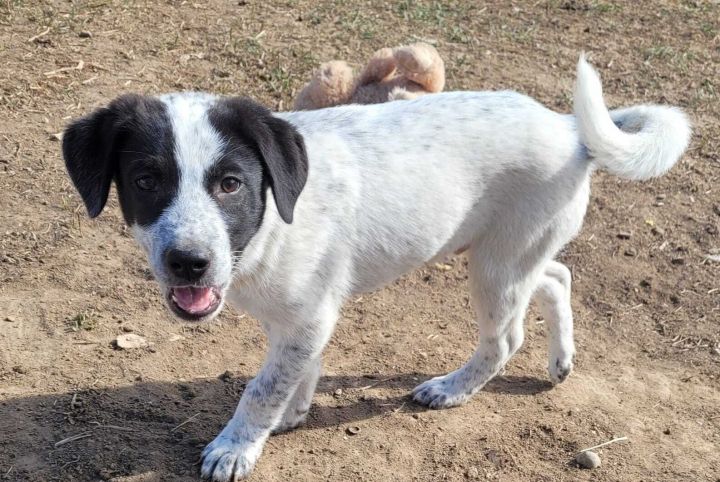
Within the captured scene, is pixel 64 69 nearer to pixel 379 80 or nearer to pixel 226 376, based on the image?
pixel 379 80

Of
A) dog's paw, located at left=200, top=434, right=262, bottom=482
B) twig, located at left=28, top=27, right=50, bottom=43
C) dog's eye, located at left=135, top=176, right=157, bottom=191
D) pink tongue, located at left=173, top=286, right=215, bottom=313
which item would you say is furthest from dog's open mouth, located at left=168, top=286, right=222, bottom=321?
twig, located at left=28, top=27, right=50, bottom=43

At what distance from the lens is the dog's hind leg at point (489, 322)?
13.3ft

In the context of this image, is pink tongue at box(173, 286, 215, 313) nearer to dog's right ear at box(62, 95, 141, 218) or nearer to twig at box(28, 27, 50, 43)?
dog's right ear at box(62, 95, 141, 218)

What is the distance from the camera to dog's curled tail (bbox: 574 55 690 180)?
12.2 feet

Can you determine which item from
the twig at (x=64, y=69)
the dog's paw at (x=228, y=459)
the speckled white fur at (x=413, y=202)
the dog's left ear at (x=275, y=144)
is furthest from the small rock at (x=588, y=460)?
the twig at (x=64, y=69)

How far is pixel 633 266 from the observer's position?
5.63 m

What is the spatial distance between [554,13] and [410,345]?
15.7 ft

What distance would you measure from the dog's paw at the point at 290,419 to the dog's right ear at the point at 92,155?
4.48 feet

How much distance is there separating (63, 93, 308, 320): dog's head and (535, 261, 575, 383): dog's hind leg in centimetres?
166

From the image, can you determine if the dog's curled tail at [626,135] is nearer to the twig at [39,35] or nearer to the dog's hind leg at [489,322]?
the dog's hind leg at [489,322]

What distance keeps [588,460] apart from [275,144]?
2092 mm

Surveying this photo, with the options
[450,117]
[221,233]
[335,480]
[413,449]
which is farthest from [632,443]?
[221,233]

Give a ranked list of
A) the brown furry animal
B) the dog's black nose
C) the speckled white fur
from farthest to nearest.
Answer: the brown furry animal < the speckled white fur < the dog's black nose

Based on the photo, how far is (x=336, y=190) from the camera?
3697 mm
